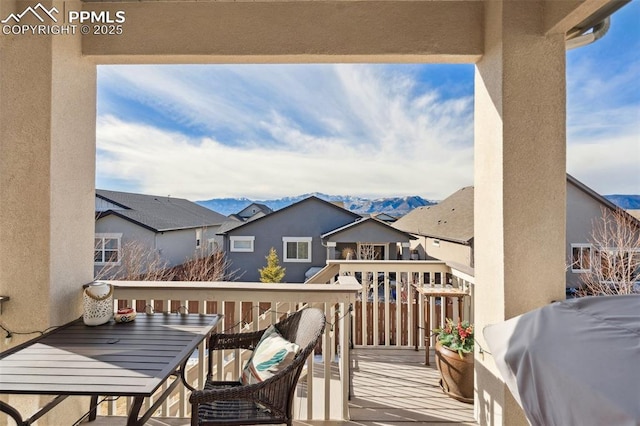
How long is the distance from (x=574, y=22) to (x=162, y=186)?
1190cm

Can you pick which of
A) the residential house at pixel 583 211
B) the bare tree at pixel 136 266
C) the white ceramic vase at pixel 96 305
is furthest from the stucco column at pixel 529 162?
the bare tree at pixel 136 266

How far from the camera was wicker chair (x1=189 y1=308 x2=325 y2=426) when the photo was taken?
143 cm

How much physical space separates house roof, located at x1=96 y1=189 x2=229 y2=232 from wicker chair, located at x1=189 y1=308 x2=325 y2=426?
8267mm

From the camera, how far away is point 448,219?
11.2 m

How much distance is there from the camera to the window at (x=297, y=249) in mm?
11430

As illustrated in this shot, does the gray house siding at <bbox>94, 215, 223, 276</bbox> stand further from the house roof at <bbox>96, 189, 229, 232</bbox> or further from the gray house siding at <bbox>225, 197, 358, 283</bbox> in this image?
the gray house siding at <bbox>225, 197, 358, 283</bbox>

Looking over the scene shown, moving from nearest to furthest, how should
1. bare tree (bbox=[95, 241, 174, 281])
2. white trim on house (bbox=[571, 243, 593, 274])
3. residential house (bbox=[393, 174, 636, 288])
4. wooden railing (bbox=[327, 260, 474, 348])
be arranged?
wooden railing (bbox=[327, 260, 474, 348]), white trim on house (bbox=[571, 243, 593, 274]), residential house (bbox=[393, 174, 636, 288]), bare tree (bbox=[95, 241, 174, 281])

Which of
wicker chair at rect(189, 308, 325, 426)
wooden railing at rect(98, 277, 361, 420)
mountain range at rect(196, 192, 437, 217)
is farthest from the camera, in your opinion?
mountain range at rect(196, 192, 437, 217)

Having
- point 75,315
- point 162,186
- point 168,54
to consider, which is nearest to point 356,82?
point 168,54

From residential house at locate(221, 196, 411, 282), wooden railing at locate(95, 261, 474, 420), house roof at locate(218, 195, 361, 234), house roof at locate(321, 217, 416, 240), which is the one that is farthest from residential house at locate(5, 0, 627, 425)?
house roof at locate(218, 195, 361, 234)

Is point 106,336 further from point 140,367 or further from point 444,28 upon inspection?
point 444,28

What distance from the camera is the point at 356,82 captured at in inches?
231

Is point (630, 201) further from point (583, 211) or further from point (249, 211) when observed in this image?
point (249, 211)

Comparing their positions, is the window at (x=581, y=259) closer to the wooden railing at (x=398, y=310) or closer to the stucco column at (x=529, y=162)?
the wooden railing at (x=398, y=310)
